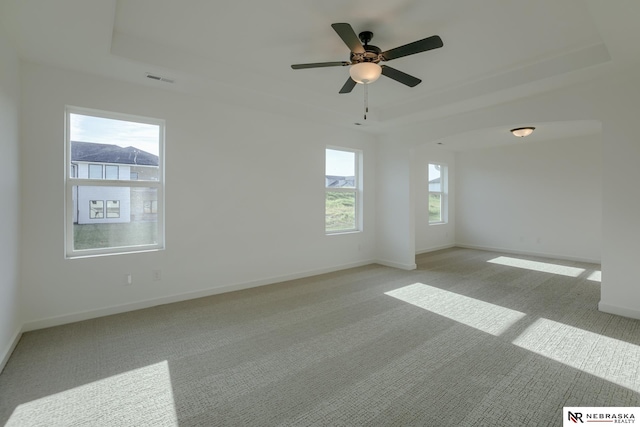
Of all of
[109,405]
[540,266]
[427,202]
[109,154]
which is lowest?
[109,405]

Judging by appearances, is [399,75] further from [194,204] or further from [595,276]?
[595,276]

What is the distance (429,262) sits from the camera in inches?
249

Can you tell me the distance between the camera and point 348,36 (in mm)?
2355

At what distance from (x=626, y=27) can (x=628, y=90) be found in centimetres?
122

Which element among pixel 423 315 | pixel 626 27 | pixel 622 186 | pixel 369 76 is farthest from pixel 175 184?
pixel 622 186

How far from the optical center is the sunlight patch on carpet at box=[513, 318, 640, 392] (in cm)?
230

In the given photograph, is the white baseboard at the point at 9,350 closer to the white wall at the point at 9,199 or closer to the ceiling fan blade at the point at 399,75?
the white wall at the point at 9,199

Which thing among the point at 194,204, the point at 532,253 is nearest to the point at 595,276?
the point at 532,253

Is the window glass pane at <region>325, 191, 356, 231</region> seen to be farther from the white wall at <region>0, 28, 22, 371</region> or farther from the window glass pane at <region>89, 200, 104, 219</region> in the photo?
the white wall at <region>0, 28, 22, 371</region>

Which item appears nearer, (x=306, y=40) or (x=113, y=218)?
(x=306, y=40)

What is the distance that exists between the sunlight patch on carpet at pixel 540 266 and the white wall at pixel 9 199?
7.22 metres

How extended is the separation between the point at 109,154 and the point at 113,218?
2.45 feet

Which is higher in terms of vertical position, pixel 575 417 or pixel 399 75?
pixel 399 75

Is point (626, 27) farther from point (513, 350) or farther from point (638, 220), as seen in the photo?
point (513, 350)
